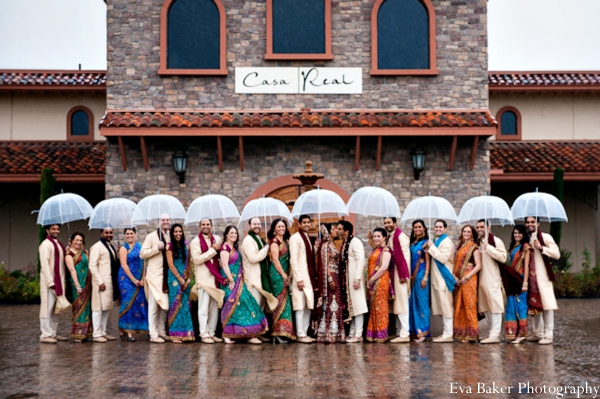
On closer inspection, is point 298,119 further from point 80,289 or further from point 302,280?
point 80,289

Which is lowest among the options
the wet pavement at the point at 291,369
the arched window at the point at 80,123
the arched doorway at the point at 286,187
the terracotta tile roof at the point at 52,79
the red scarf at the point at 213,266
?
the wet pavement at the point at 291,369

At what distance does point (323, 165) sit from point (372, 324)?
20.0 ft

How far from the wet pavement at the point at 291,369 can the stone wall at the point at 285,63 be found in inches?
259

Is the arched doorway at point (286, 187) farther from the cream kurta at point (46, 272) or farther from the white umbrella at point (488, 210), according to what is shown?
the cream kurta at point (46, 272)

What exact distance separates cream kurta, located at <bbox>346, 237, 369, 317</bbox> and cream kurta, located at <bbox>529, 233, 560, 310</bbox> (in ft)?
8.28

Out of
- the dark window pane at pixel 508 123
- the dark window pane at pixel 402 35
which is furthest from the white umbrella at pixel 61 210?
the dark window pane at pixel 508 123

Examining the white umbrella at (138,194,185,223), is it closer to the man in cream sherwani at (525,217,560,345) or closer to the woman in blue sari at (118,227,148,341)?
the woman in blue sari at (118,227,148,341)

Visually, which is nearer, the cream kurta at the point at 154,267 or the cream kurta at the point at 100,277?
the cream kurta at the point at 154,267

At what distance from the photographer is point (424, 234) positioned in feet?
41.1

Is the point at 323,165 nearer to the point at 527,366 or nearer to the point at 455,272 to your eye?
the point at 455,272

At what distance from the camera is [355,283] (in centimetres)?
1206

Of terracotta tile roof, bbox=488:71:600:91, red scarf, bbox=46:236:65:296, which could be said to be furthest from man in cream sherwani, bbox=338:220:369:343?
terracotta tile roof, bbox=488:71:600:91

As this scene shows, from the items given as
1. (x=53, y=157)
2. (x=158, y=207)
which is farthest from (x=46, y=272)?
(x=53, y=157)

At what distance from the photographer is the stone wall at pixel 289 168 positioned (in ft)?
57.6
